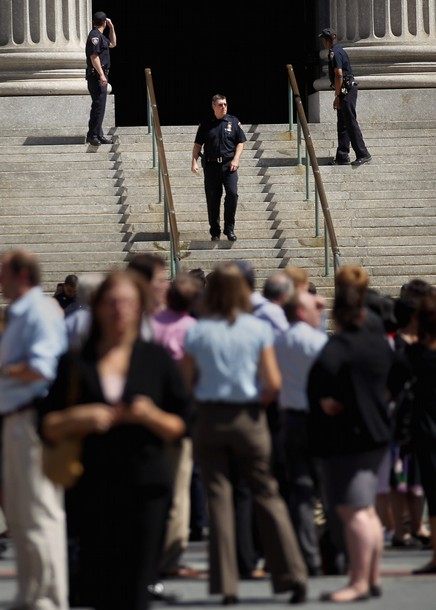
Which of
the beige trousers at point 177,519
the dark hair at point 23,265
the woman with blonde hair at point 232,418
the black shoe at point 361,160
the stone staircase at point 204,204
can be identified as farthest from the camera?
the black shoe at point 361,160

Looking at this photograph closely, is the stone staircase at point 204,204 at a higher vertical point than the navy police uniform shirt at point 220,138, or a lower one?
lower

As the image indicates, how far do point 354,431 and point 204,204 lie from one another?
11715 mm

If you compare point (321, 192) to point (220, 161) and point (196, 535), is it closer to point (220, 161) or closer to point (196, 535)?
point (220, 161)

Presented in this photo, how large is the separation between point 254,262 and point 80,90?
4.80 metres

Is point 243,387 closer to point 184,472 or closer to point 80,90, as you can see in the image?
point 184,472

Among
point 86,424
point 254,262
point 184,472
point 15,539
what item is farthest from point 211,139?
point 86,424

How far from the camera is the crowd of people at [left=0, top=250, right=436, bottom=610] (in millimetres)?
6758

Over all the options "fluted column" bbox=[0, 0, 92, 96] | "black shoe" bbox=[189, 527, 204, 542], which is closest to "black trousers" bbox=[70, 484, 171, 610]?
"black shoe" bbox=[189, 527, 204, 542]

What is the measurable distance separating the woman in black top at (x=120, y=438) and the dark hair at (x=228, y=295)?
1768 millimetres

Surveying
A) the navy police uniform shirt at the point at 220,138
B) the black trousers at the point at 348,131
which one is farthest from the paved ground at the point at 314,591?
the black trousers at the point at 348,131

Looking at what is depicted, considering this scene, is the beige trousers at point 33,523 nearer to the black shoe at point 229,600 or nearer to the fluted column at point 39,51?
the black shoe at point 229,600

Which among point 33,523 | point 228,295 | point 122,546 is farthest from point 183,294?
point 122,546

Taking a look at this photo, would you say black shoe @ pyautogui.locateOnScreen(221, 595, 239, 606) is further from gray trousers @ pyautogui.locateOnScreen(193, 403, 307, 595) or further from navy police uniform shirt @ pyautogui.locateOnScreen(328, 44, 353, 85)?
navy police uniform shirt @ pyautogui.locateOnScreen(328, 44, 353, 85)

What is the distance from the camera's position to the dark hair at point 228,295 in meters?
8.66
